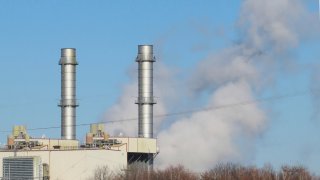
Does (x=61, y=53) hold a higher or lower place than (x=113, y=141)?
higher

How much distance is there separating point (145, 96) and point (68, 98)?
279 inches

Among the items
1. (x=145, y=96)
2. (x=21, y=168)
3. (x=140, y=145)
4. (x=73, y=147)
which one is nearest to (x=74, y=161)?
(x=73, y=147)

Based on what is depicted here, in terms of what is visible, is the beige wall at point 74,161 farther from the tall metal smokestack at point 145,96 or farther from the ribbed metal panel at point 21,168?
the tall metal smokestack at point 145,96

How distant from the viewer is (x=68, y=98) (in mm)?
79938

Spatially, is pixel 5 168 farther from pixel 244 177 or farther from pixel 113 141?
pixel 244 177

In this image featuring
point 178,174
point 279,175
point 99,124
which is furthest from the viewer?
point 99,124

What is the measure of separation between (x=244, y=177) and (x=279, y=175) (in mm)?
2807

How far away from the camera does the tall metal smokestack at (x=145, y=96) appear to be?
257ft

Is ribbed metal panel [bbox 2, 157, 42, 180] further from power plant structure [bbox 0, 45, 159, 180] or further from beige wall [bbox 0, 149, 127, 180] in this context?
beige wall [bbox 0, 149, 127, 180]

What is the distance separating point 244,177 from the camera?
72.3 metres

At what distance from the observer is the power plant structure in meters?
77.4

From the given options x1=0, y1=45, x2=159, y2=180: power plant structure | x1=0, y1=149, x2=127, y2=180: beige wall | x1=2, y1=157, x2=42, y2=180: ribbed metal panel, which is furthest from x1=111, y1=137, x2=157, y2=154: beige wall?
x1=2, y1=157, x2=42, y2=180: ribbed metal panel

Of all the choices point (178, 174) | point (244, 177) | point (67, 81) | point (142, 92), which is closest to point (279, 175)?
point (244, 177)

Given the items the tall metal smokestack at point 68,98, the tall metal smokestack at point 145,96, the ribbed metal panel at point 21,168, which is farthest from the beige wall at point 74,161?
the tall metal smokestack at point 145,96
